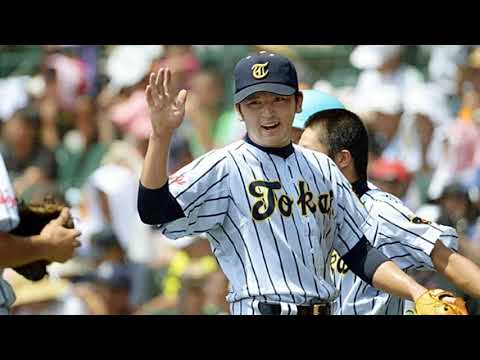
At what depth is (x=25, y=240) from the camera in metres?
4.23

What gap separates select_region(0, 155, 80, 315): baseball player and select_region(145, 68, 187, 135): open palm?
1.42 feet

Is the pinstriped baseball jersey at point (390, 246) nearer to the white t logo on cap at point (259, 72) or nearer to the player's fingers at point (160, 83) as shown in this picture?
the white t logo on cap at point (259, 72)

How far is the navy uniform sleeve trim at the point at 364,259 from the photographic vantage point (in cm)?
517

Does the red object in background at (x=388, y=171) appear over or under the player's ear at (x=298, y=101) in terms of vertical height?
under

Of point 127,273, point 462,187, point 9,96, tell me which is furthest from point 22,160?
point 462,187

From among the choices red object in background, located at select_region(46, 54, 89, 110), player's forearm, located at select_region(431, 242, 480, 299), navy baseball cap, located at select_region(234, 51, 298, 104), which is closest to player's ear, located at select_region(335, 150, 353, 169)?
player's forearm, located at select_region(431, 242, 480, 299)

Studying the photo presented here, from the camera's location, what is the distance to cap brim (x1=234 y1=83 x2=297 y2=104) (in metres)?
4.92

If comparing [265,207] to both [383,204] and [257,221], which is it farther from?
[383,204]

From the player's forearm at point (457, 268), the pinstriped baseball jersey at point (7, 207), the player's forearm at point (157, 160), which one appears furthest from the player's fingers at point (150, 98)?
the player's forearm at point (457, 268)

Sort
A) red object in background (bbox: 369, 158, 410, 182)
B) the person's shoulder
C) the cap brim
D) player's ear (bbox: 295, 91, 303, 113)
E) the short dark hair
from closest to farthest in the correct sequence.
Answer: the cap brim, player's ear (bbox: 295, 91, 303, 113), the person's shoulder, the short dark hair, red object in background (bbox: 369, 158, 410, 182)

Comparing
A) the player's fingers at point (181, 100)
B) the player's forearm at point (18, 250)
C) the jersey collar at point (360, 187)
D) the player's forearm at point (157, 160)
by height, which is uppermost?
the player's fingers at point (181, 100)

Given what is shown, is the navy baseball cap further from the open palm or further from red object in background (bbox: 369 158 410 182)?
red object in background (bbox: 369 158 410 182)

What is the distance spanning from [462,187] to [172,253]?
6.43 feet
